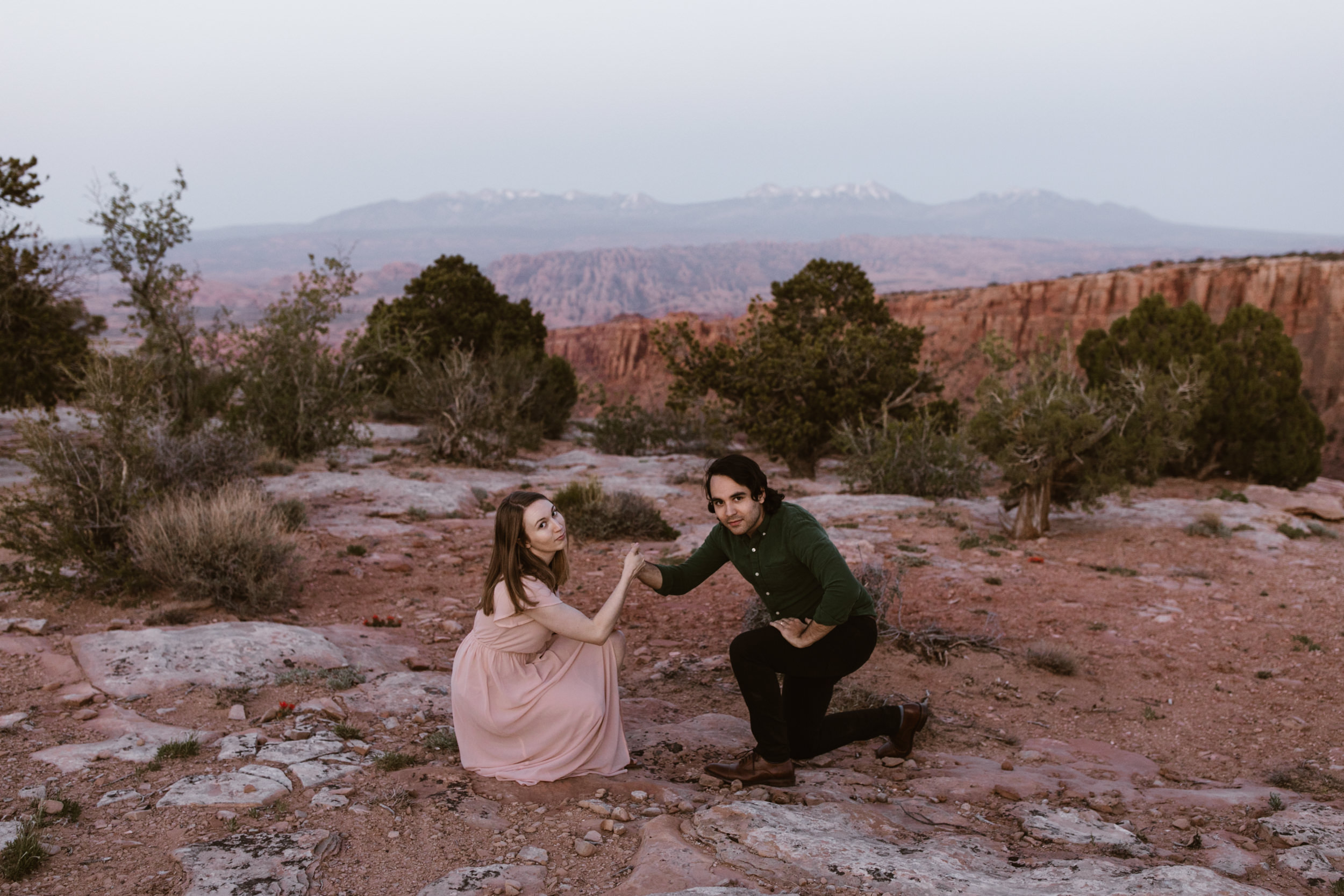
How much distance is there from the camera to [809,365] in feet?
50.1

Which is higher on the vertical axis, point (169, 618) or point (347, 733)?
point (347, 733)

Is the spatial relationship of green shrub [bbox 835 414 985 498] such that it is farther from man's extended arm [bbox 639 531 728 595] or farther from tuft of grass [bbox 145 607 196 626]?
tuft of grass [bbox 145 607 196 626]

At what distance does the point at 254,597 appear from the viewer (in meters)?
6.72

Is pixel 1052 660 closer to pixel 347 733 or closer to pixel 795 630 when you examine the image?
pixel 795 630

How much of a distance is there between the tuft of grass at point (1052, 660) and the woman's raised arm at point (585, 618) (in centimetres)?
370

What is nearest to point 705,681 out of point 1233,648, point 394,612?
point 394,612

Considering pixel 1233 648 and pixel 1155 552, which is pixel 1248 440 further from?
pixel 1233 648

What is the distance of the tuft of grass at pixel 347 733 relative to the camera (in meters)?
4.33

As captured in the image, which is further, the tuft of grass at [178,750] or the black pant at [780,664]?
the tuft of grass at [178,750]

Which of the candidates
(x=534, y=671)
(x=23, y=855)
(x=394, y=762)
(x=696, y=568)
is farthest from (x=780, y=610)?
(x=23, y=855)

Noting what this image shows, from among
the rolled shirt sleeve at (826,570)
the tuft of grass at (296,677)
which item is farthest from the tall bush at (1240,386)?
the tuft of grass at (296,677)

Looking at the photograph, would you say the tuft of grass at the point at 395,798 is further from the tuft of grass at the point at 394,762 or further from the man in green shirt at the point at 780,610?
the man in green shirt at the point at 780,610

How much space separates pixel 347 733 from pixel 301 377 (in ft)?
36.4

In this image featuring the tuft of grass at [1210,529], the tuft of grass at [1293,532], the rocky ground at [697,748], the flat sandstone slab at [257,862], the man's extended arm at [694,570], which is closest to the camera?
the flat sandstone slab at [257,862]
